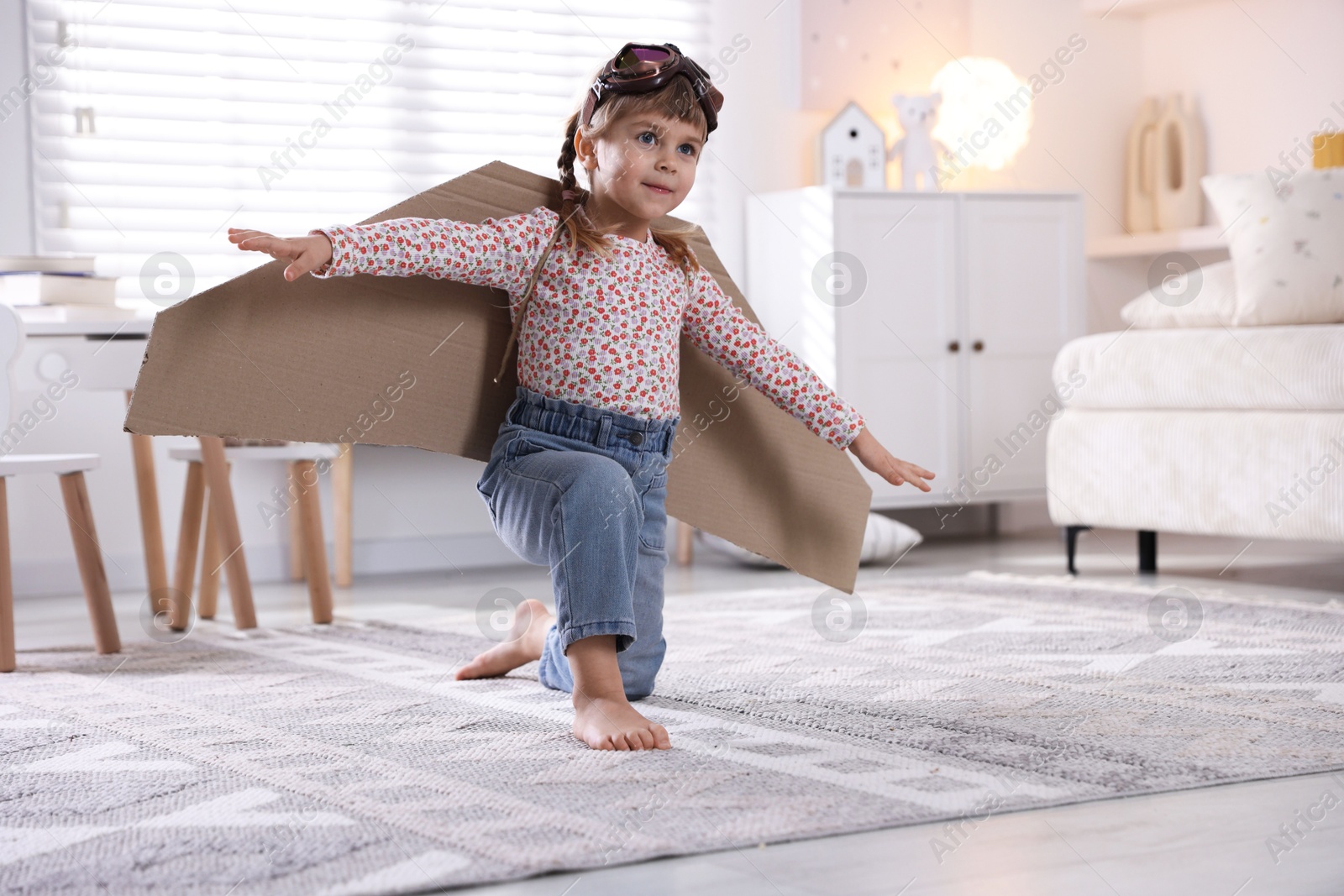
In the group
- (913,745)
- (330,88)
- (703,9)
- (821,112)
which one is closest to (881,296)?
(821,112)

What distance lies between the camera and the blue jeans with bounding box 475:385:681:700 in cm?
149

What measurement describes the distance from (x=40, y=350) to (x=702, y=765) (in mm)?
1348

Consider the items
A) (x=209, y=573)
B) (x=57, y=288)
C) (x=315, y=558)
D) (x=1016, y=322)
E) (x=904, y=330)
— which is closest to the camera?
(x=57, y=288)

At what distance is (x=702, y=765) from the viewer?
133cm

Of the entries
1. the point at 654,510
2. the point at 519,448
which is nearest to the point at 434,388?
the point at 519,448

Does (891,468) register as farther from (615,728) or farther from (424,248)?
(424,248)

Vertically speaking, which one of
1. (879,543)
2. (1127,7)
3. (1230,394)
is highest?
(1127,7)

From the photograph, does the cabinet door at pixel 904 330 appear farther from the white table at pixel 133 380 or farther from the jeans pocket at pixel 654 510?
the jeans pocket at pixel 654 510

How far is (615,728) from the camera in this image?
142cm

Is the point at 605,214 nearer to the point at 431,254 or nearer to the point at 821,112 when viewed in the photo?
the point at 431,254

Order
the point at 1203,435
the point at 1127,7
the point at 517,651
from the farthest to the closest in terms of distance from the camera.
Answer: the point at 1127,7, the point at 1203,435, the point at 517,651

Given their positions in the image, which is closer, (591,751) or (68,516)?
(591,751)

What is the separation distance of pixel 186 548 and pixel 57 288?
0.49 meters

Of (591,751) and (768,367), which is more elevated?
(768,367)
